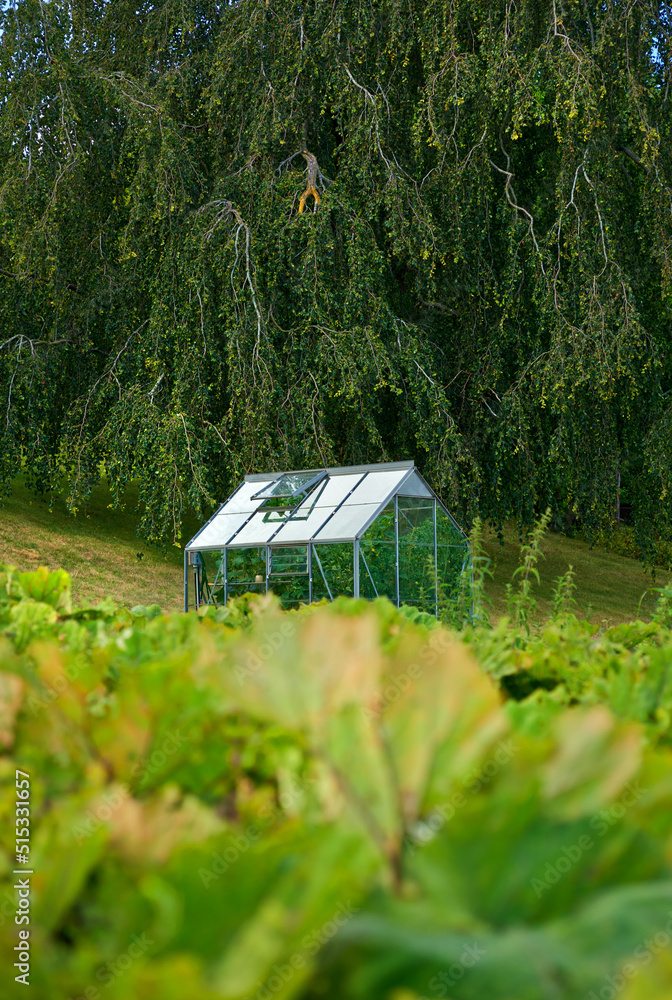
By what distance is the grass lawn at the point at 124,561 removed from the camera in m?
11.2

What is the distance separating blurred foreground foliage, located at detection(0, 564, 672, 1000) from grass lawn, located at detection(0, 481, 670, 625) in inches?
365

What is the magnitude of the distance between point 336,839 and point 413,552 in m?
8.65

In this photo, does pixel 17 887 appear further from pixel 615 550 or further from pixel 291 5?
pixel 615 550

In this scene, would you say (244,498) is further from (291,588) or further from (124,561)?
(124,561)

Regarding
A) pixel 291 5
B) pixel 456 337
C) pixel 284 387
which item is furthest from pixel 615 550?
pixel 291 5

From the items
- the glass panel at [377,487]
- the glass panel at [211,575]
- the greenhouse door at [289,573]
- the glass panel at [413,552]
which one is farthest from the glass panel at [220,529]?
the glass panel at [413,552]

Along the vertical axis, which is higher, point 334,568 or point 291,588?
point 334,568

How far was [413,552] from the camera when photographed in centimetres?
905

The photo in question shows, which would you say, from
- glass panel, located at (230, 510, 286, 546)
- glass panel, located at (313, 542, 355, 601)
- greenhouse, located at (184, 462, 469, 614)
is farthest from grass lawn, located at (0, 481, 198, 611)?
glass panel, located at (313, 542, 355, 601)

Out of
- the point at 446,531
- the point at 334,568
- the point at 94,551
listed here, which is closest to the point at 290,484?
the point at 334,568

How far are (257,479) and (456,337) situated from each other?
10.6ft

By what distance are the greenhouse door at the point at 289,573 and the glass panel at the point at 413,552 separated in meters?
0.94

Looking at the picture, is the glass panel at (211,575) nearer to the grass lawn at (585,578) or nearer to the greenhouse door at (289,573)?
the greenhouse door at (289,573)

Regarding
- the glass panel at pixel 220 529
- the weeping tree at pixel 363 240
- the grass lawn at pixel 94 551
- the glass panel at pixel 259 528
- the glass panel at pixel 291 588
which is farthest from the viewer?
the grass lawn at pixel 94 551
